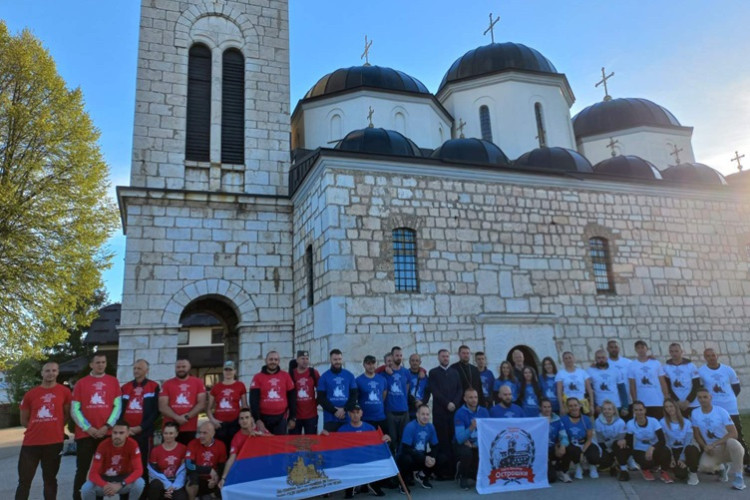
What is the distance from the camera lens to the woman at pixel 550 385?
7.65 metres

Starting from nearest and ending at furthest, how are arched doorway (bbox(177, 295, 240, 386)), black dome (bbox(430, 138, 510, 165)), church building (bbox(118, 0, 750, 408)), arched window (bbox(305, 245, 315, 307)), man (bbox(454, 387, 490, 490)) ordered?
man (bbox(454, 387, 490, 490)) → church building (bbox(118, 0, 750, 408)) → arched window (bbox(305, 245, 315, 307)) → black dome (bbox(430, 138, 510, 165)) → arched doorway (bbox(177, 295, 240, 386))

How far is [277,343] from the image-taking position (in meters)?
12.1

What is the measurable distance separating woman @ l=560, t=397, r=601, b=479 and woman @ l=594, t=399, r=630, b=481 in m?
0.13

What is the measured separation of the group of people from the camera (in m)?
5.67

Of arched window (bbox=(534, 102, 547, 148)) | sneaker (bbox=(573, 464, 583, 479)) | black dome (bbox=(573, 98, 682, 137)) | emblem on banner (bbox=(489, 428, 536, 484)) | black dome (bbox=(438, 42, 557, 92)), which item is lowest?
sneaker (bbox=(573, 464, 583, 479))

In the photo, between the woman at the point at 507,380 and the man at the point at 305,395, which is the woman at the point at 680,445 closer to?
the woman at the point at 507,380

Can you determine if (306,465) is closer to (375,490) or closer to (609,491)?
(375,490)

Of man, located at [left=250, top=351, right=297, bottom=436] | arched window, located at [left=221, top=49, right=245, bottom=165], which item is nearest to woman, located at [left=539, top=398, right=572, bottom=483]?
man, located at [left=250, top=351, right=297, bottom=436]

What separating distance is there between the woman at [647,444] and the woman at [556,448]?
0.86m

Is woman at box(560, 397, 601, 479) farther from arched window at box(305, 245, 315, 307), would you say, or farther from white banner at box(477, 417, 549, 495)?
arched window at box(305, 245, 315, 307)

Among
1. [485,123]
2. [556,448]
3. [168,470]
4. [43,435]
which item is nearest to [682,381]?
[556,448]

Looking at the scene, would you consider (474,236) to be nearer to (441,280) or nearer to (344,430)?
(441,280)

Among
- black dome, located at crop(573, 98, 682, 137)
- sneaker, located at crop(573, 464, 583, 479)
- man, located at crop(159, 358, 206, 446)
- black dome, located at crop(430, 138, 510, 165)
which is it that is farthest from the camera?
black dome, located at crop(573, 98, 682, 137)

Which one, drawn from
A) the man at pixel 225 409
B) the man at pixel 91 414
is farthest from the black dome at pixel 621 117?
the man at pixel 91 414
